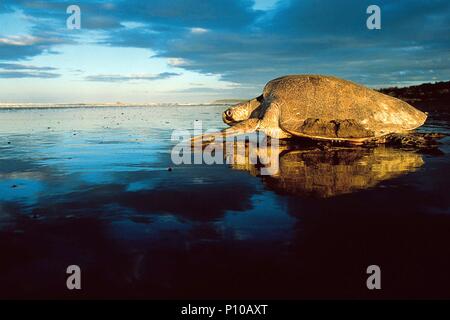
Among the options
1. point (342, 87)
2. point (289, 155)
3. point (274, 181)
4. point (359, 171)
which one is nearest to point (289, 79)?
A: point (342, 87)

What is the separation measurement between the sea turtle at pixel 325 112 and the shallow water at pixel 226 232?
11.0 ft

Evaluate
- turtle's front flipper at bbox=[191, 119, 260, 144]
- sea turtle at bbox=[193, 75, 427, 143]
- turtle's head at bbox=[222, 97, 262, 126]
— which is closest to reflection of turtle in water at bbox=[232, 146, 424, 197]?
sea turtle at bbox=[193, 75, 427, 143]

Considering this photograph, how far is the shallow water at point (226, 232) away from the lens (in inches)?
103

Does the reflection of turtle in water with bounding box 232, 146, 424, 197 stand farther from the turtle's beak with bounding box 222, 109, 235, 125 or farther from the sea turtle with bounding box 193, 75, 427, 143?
the turtle's beak with bounding box 222, 109, 235, 125

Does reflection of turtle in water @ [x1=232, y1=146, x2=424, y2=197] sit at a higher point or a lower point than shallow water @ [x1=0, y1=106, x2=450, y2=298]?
higher

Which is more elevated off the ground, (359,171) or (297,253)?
(359,171)

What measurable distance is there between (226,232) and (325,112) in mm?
7324

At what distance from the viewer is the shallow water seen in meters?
2.62

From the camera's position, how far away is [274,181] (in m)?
5.61

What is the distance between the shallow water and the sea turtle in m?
3.35

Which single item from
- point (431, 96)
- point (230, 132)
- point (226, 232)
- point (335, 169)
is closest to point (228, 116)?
point (230, 132)

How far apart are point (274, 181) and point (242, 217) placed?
1.80m

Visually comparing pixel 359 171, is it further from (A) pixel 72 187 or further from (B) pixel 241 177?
(A) pixel 72 187
